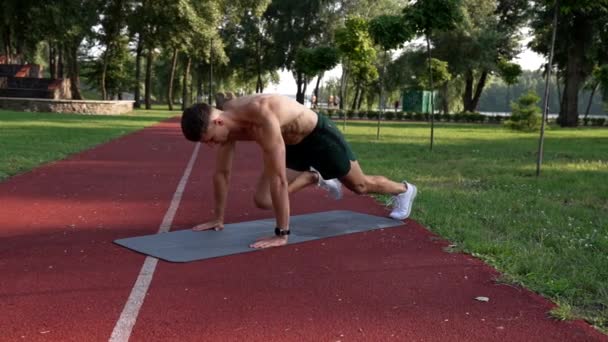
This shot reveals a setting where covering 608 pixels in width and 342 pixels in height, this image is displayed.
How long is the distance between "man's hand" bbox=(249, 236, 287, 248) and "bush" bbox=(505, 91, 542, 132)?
79.2 ft

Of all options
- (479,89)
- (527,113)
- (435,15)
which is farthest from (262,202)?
(479,89)

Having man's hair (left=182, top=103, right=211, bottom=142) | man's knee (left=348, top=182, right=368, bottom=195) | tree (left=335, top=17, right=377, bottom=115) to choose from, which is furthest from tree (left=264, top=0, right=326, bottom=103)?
man's hair (left=182, top=103, right=211, bottom=142)

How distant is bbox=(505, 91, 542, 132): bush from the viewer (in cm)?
2672

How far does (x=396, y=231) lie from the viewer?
583cm

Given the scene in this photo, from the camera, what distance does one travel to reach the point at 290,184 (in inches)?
227

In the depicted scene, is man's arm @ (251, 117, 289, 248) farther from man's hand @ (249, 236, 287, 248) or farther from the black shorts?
the black shorts

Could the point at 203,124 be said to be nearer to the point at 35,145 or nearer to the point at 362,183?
the point at 362,183

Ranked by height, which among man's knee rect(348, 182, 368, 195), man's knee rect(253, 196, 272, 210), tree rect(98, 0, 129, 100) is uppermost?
tree rect(98, 0, 129, 100)

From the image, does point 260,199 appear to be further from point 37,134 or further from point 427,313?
point 37,134

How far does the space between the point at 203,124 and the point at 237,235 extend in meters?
1.39

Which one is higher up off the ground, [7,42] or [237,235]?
[7,42]

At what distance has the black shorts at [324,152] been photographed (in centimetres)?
534

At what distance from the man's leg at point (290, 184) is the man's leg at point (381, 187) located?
13.6 inches

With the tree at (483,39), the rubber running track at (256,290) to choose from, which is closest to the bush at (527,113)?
the tree at (483,39)
